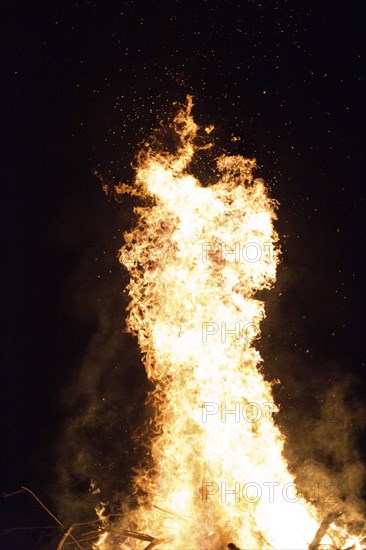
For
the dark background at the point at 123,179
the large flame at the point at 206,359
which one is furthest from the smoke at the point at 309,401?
the large flame at the point at 206,359

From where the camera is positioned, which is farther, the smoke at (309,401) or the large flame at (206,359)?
the smoke at (309,401)

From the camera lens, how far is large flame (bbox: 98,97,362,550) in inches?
224

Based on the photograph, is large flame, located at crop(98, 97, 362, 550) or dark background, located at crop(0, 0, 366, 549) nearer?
large flame, located at crop(98, 97, 362, 550)

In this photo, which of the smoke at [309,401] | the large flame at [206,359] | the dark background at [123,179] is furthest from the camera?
the smoke at [309,401]

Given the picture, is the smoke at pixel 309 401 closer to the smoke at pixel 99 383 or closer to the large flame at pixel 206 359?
the large flame at pixel 206 359

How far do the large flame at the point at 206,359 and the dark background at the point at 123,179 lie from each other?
102cm

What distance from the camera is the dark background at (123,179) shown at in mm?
7281

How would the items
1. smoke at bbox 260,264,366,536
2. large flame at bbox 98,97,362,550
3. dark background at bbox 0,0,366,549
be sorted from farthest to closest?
smoke at bbox 260,264,366,536 → dark background at bbox 0,0,366,549 → large flame at bbox 98,97,362,550

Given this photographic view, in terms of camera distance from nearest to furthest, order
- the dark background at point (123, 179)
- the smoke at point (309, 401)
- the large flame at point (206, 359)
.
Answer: the large flame at point (206, 359) → the dark background at point (123, 179) → the smoke at point (309, 401)

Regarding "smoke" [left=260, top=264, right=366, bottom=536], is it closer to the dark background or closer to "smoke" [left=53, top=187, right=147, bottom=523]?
the dark background

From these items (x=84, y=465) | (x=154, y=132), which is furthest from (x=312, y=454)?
(x=154, y=132)

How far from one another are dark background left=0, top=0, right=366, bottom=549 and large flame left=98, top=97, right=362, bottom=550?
1022 millimetres

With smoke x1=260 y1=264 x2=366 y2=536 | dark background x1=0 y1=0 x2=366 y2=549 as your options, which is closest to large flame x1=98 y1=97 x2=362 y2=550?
dark background x1=0 y1=0 x2=366 y2=549

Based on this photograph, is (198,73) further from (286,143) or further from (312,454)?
(312,454)
